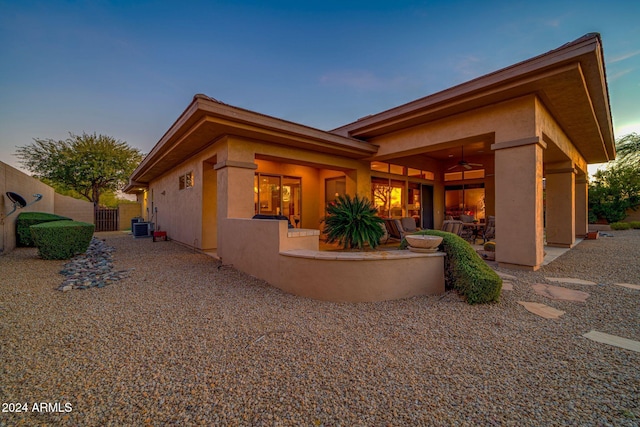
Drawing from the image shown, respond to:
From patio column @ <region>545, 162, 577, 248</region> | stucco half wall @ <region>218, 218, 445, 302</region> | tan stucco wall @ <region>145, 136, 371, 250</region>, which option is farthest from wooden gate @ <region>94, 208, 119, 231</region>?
patio column @ <region>545, 162, 577, 248</region>

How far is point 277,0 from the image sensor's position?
25.0 feet

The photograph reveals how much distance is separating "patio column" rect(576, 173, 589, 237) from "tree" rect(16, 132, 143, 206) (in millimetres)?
26774

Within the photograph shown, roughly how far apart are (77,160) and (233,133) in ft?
62.2

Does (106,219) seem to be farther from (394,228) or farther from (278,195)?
(394,228)

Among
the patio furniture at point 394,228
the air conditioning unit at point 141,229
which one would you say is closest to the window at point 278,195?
the patio furniture at point 394,228

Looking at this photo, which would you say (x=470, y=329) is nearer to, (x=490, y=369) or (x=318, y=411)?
(x=490, y=369)

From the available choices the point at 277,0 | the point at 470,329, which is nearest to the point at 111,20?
the point at 277,0

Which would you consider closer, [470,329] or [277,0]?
[470,329]

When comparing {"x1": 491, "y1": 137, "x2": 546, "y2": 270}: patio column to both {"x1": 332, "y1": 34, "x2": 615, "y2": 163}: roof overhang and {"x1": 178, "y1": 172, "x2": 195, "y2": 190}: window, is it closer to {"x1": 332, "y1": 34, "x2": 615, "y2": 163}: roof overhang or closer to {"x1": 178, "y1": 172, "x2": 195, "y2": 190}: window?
{"x1": 332, "y1": 34, "x2": 615, "y2": 163}: roof overhang

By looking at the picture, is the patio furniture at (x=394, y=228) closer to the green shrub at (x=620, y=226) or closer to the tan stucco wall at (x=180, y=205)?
the tan stucco wall at (x=180, y=205)

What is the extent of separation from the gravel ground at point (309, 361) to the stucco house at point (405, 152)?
1.87 m

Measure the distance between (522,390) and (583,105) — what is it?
6403 mm

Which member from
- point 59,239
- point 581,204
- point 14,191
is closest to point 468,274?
point 59,239

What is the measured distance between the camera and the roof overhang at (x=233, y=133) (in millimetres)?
4750
